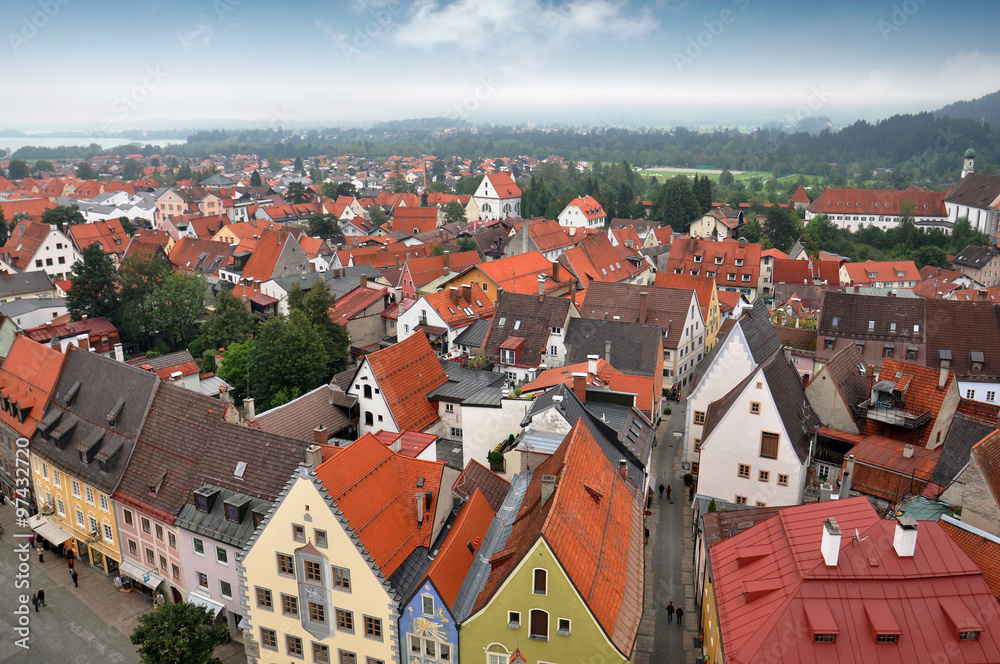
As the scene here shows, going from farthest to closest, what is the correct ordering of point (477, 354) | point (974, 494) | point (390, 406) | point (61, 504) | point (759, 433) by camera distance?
point (477, 354) < point (390, 406) < point (61, 504) < point (759, 433) < point (974, 494)

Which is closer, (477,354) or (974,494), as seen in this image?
(974,494)

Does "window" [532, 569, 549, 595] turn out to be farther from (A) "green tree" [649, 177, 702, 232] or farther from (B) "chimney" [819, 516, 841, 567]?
→ (A) "green tree" [649, 177, 702, 232]

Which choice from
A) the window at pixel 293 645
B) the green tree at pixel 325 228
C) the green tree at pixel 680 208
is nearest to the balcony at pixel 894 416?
the window at pixel 293 645

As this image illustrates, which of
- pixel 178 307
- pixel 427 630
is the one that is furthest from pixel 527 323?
pixel 178 307

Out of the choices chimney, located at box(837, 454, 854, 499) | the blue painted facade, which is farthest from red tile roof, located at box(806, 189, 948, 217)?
the blue painted facade

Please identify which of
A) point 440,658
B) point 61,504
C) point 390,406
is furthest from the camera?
point 390,406

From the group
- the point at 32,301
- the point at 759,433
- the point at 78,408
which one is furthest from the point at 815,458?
the point at 32,301

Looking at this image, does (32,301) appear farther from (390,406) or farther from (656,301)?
(656,301)

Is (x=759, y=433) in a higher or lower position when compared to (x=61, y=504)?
higher
